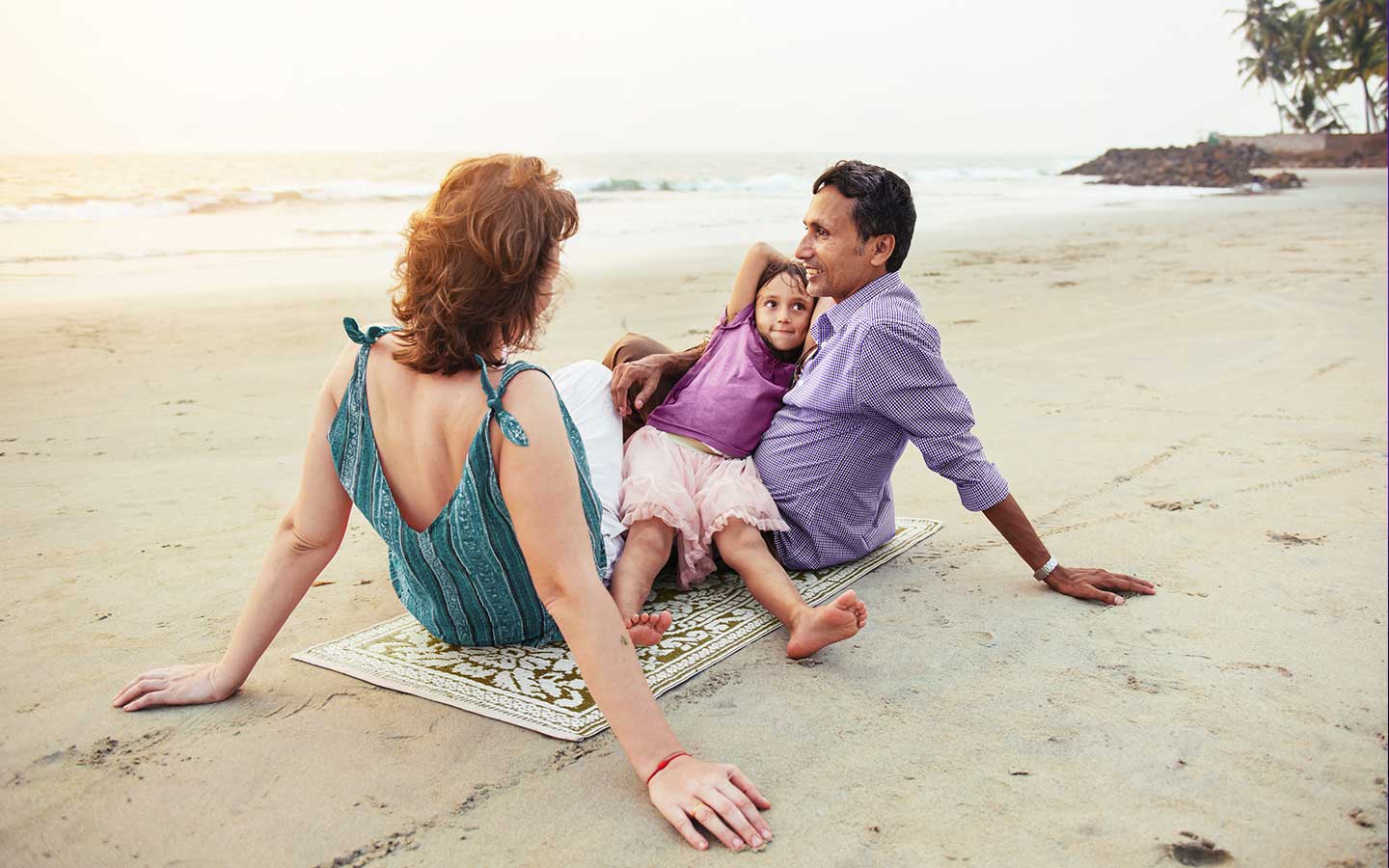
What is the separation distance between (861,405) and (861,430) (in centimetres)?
12

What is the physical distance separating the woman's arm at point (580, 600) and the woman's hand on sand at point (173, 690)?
998 mm

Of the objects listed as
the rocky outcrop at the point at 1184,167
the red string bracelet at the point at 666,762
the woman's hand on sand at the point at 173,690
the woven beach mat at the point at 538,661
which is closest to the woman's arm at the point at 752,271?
the woven beach mat at the point at 538,661

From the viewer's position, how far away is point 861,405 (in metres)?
3.17

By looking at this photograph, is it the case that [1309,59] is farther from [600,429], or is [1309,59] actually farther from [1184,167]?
[600,429]

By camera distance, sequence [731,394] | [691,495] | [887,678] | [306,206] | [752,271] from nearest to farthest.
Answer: [887,678]
[691,495]
[731,394]
[752,271]
[306,206]

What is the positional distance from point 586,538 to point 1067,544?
6.96ft

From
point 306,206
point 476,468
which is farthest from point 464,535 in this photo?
point 306,206

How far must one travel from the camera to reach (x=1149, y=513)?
13.0 feet

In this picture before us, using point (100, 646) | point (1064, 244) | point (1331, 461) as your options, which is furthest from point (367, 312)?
point (1064, 244)

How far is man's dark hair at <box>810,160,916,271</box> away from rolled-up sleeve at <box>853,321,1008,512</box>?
26cm

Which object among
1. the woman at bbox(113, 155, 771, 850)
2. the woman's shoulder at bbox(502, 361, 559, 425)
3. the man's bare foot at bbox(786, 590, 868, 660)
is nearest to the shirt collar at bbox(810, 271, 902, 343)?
the man's bare foot at bbox(786, 590, 868, 660)

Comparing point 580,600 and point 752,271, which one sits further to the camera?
point 752,271

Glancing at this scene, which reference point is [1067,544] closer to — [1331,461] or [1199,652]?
[1199,652]

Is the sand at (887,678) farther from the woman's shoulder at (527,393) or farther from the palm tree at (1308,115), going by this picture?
the palm tree at (1308,115)
